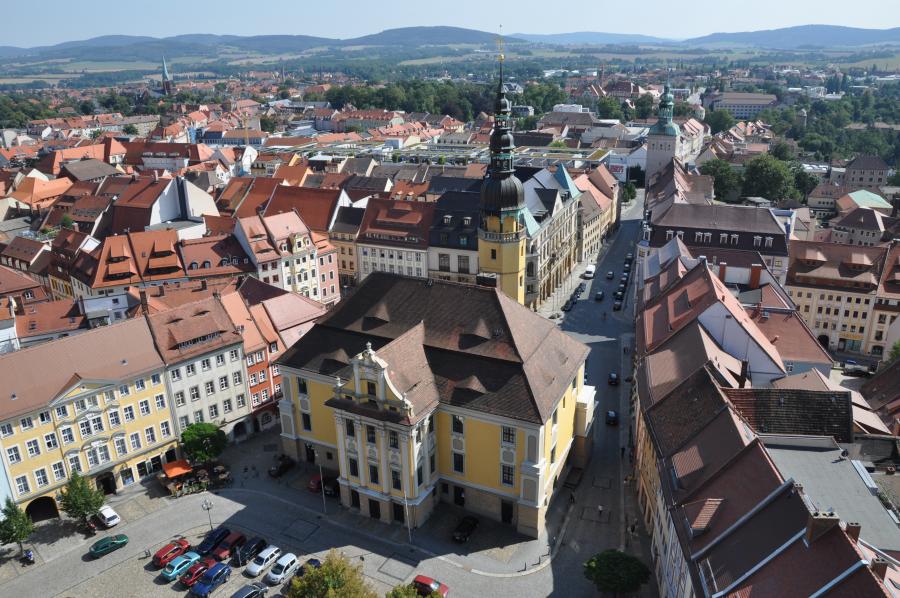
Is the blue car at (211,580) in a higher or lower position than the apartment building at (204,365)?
lower

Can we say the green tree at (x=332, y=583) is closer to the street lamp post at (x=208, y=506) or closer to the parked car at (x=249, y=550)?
the parked car at (x=249, y=550)

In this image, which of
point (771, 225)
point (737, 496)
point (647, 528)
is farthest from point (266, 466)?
point (771, 225)

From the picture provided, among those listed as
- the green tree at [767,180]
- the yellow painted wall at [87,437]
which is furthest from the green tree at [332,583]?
the green tree at [767,180]

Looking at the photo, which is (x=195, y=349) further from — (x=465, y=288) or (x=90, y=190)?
(x=90, y=190)

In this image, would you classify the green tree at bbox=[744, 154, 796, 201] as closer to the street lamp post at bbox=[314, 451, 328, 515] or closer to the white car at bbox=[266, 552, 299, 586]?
the street lamp post at bbox=[314, 451, 328, 515]

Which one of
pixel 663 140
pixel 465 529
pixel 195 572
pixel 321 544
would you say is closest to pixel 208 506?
pixel 195 572

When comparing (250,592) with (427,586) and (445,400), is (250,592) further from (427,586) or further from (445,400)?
(445,400)
